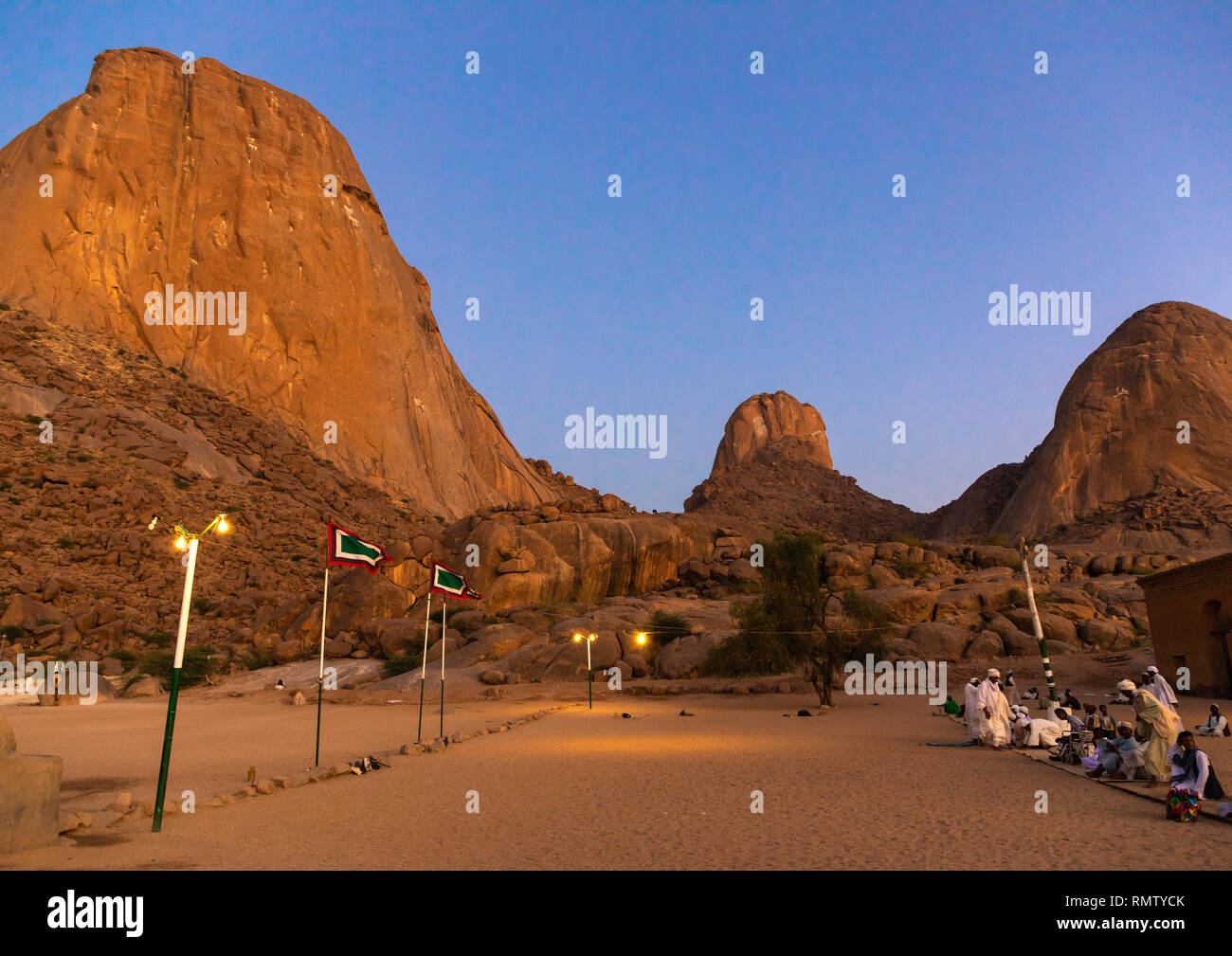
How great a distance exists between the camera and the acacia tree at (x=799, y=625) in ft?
101

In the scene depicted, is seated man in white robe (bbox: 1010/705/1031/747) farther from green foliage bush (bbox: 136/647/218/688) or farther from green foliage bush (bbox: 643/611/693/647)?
green foliage bush (bbox: 136/647/218/688)

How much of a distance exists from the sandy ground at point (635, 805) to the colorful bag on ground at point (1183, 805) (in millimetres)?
156

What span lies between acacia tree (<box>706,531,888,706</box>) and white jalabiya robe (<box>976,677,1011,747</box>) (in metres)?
11.4

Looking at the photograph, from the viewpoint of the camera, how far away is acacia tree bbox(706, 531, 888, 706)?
3066 centimetres

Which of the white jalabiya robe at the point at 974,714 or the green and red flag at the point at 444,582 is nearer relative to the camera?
the white jalabiya robe at the point at 974,714

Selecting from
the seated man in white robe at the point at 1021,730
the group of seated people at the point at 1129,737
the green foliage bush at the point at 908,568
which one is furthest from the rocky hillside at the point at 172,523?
the seated man in white robe at the point at 1021,730

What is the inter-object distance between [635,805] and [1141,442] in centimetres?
7776

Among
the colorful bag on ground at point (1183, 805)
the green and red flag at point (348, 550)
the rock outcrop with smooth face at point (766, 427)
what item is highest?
the rock outcrop with smooth face at point (766, 427)

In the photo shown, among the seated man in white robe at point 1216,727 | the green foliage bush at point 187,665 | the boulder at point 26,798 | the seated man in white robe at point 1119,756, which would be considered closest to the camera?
the boulder at point 26,798

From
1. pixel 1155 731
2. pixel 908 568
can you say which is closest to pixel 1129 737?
pixel 1155 731

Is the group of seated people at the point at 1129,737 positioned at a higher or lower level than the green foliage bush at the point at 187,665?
higher

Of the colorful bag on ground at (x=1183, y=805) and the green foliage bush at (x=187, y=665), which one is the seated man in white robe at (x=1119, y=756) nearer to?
the colorful bag on ground at (x=1183, y=805)

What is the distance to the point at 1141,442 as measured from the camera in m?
71.6

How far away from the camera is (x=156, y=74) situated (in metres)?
70.3
